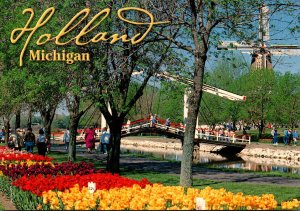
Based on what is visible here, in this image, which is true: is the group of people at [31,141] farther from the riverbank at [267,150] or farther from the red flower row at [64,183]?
the riverbank at [267,150]

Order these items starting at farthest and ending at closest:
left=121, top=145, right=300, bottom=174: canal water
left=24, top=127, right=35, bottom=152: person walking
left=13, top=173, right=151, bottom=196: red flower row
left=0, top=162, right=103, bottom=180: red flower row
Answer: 1. left=121, top=145, right=300, bottom=174: canal water
2. left=24, top=127, right=35, bottom=152: person walking
3. left=0, top=162, right=103, bottom=180: red flower row
4. left=13, top=173, right=151, bottom=196: red flower row

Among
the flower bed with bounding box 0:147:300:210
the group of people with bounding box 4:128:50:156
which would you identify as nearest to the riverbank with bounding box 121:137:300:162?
the group of people with bounding box 4:128:50:156

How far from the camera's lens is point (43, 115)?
34250mm

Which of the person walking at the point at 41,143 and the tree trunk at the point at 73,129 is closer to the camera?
the tree trunk at the point at 73,129

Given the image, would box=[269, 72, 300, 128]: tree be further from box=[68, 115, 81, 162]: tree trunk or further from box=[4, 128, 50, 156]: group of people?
box=[68, 115, 81, 162]: tree trunk

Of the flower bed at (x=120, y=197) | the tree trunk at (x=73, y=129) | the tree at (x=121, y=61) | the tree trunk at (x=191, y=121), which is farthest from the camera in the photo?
the tree trunk at (x=73, y=129)

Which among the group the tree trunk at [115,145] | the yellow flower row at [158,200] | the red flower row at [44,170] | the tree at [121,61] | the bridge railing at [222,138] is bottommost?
the yellow flower row at [158,200]

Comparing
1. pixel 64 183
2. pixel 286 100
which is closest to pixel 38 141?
pixel 64 183

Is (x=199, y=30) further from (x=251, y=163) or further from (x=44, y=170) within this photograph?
(x=251, y=163)

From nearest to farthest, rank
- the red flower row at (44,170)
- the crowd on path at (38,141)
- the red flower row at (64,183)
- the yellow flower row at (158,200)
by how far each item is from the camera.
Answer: the yellow flower row at (158,200) < the red flower row at (64,183) < the red flower row at (44,170) < the crowd on path at (38,141)

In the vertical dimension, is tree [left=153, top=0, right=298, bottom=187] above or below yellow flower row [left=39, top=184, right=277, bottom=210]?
above

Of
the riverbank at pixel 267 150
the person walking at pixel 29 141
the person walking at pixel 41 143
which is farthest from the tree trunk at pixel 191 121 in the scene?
the riverbank at pixel 267 150

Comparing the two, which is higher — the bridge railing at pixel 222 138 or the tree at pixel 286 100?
the tree at pixel 286 100

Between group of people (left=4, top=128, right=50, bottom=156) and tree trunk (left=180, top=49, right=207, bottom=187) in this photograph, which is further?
group of people (left=4, top=128, right=50, bottom=156)
